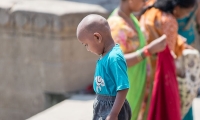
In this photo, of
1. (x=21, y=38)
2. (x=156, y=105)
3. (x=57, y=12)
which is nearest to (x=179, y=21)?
(x=156, y=105)

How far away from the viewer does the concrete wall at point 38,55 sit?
572cm

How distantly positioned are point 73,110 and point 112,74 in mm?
2251

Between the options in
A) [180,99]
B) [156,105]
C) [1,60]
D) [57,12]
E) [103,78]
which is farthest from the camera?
[1,60]

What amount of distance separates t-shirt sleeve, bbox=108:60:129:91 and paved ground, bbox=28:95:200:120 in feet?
6.64

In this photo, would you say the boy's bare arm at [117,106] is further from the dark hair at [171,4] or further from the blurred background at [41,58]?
the blurred background at [41,58]

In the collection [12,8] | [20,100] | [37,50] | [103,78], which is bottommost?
[103,78]

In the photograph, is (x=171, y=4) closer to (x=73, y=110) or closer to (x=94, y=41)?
(x=94, y=41)

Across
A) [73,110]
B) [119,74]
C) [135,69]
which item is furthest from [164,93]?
[73,110]

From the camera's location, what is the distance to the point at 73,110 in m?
5.30

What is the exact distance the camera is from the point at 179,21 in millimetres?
4613

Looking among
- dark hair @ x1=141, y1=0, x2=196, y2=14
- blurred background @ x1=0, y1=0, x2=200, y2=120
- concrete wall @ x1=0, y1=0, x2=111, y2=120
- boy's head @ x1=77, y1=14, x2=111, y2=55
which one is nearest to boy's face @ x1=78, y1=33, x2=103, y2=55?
boy's head @ x1=77, y1=14, x2=111, y2=55

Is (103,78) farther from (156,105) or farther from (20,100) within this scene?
(20,100)

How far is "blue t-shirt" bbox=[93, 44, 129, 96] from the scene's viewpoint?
3.05m

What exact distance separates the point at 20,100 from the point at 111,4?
135cm
